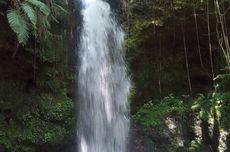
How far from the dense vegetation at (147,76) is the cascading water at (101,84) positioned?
24 cm

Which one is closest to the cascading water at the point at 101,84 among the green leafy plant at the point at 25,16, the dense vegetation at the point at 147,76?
the dense vegetation at the point at 147,76

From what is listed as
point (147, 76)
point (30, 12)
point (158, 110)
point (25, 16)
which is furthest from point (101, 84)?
point (30, 12)

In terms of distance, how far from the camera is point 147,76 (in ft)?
31.4

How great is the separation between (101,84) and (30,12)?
9.77 ft

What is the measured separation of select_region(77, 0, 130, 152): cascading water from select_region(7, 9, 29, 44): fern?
262cm

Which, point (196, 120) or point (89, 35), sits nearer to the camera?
point (196, 120)

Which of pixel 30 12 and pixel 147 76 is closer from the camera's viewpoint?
pixel 30 12

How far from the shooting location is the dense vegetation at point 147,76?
8383 mm

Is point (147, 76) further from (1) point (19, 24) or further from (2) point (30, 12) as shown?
(1) point (19, 24)

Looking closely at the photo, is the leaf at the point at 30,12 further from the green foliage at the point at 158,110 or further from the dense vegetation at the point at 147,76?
the green foliage at the point at 158,110

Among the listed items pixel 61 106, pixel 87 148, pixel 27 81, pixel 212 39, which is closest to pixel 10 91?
pixel 27 81

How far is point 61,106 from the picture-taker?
893cm

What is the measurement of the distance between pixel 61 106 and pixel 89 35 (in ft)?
5.75

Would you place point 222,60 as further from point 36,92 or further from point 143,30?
point 36,92
